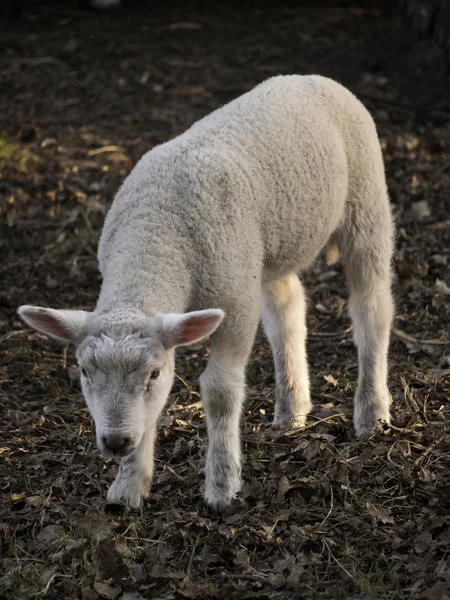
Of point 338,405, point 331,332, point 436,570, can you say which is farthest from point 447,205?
point 436,570

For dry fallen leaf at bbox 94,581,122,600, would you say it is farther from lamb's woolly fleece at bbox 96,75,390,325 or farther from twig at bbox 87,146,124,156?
twig at bbox 87,146,124,156

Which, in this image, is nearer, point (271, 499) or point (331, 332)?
point (271, 499)

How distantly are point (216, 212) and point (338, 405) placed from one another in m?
2.02

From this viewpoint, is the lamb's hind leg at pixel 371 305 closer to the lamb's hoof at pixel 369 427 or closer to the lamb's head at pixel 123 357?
the lamb's hoof at pixel 369 427

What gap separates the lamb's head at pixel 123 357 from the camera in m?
4.58

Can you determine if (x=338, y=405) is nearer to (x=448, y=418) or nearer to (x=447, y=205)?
(x=448, y=418)

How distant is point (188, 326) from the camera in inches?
184

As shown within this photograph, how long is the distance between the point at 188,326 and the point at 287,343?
1.92m

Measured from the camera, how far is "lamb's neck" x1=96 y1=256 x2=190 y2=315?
191 inches

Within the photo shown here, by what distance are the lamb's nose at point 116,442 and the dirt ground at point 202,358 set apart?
493 mm

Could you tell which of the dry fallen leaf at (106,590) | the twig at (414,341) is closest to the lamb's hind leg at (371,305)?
the twig at (414,341)

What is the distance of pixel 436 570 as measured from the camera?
4.39 m

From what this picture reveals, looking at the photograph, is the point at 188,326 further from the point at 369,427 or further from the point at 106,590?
the point at 369,427

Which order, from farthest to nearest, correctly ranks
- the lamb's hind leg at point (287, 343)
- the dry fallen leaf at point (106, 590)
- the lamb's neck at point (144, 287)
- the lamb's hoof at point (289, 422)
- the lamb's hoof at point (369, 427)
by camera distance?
the lamb's hind leg at point (287, 343) < the lamb's hoof at point (289, 422) < the lamb's hoof at point (369, 427) < the lamb's neck at point (144, 287) < the dry fallen leaf at point (106, 590)
